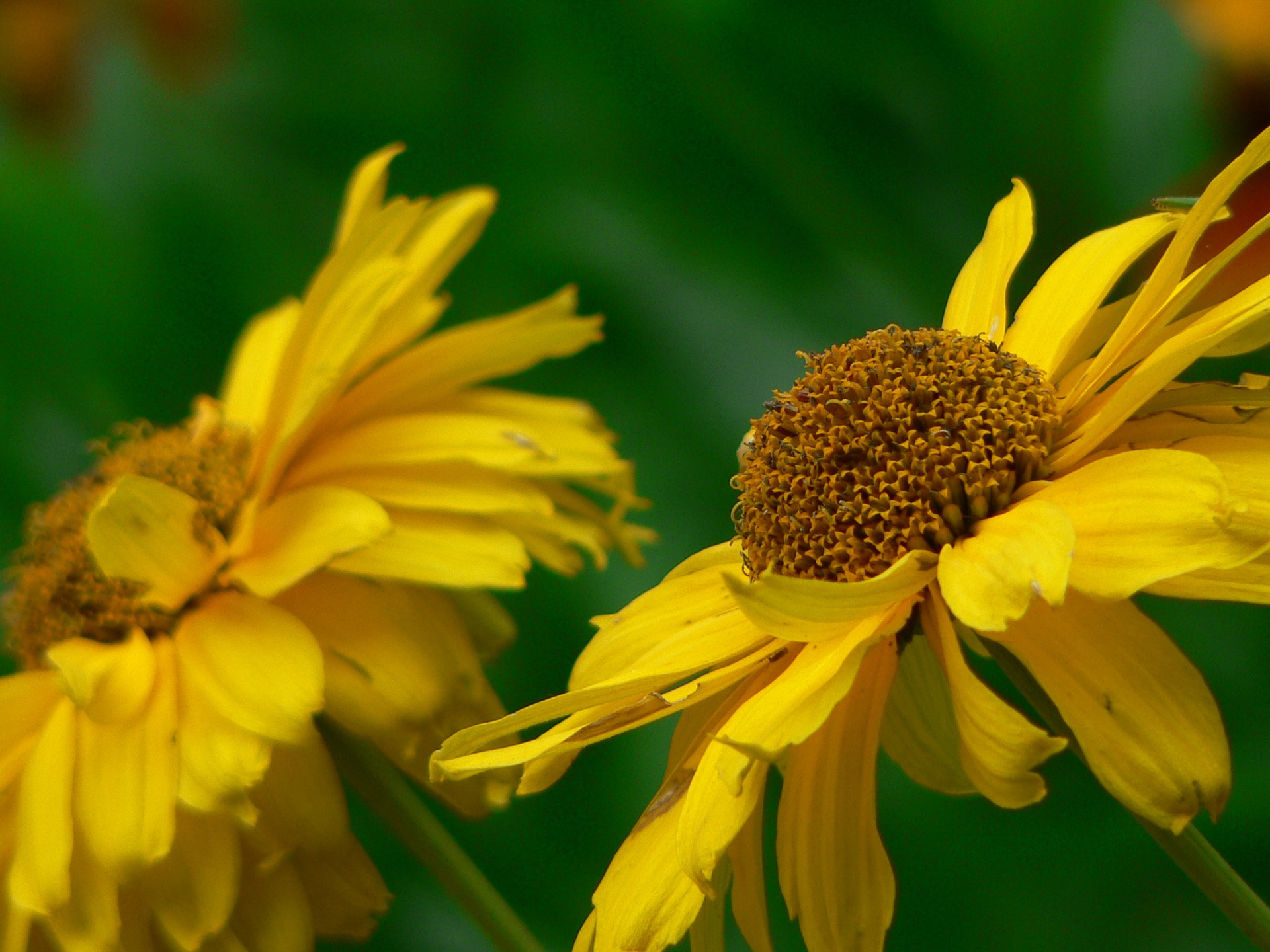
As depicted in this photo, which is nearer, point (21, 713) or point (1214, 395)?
point (1214, 395)

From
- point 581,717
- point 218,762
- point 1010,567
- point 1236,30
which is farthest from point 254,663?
point 1236,30

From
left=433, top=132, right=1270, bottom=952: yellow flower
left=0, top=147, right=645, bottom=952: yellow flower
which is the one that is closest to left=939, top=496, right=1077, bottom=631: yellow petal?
left=433, top=132, right=1270, bottom=952: yellow flower

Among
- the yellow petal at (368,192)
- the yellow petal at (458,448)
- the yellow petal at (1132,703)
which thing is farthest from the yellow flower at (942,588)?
the yellow petal at (368,192)

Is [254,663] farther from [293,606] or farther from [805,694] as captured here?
[805,694]

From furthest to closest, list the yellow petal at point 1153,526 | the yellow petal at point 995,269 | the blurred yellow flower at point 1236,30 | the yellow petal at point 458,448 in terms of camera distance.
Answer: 1. the blurred yellow flower at point 1236,30
2. the yellow petal at point 458,448
3. the yellow petal at point 995,269
4. the yellow petal at point 1153,526

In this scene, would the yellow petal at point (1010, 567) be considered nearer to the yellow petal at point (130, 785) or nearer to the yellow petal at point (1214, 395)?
the yellow petal at point (1214, 395)

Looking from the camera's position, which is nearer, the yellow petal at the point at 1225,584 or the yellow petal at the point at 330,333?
the yellow petal at the point at 1225,584
